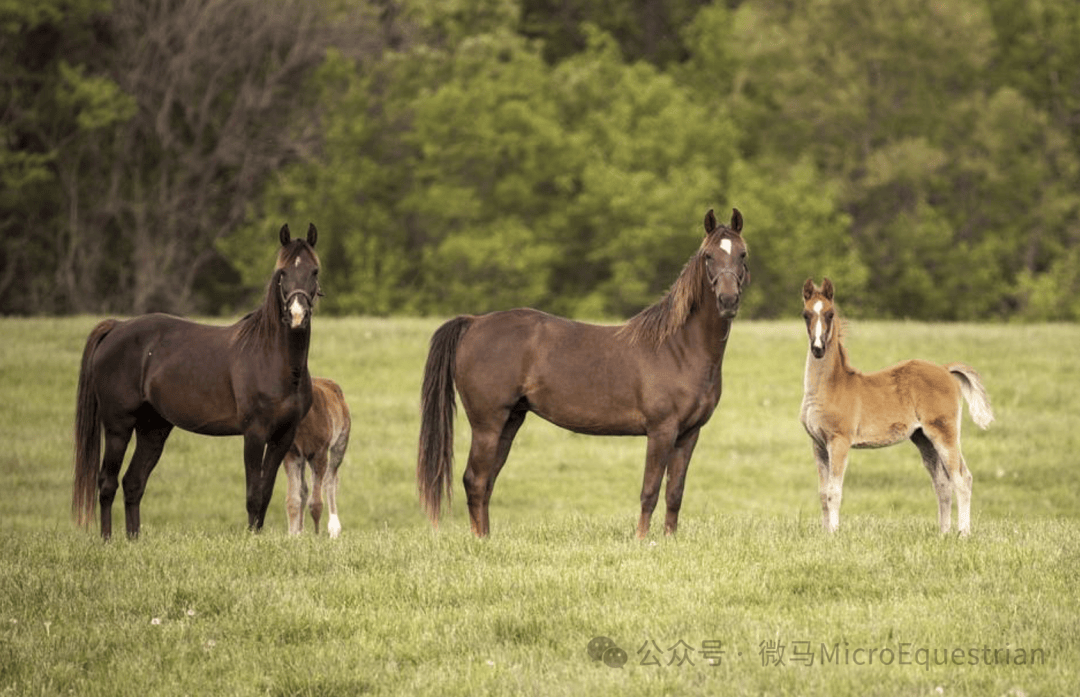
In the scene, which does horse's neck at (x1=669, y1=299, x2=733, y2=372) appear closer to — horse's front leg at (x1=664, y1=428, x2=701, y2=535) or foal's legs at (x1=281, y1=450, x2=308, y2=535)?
horse's front leg at (x1=664, y1=428, x2=701, y2=535)

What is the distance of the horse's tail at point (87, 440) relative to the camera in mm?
12250

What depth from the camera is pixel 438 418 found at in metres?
11.8

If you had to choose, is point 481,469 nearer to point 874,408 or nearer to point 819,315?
point 819,315

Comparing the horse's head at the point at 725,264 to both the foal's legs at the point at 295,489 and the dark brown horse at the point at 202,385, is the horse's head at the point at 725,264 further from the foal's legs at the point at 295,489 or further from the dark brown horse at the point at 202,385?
the foal's legs at the point at 295,489

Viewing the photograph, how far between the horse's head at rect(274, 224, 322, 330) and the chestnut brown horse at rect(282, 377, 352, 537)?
2.22 meters

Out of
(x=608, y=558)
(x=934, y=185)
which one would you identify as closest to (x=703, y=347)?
(x=608, y=558)

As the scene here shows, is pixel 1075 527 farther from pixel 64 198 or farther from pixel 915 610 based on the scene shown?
pixel 64 198

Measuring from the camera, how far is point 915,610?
8.66 metres

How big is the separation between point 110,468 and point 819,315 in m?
6.41

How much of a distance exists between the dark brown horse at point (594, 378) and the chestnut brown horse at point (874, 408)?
912 millimetres

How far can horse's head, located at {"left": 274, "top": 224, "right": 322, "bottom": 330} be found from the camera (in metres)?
10.7

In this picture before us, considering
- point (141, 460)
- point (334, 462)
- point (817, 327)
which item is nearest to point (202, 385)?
point (141, 460)

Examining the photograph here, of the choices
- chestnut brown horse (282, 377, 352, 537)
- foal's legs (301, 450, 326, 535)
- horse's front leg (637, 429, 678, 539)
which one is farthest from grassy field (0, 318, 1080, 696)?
foal's legs (301, 450, 326, 535)

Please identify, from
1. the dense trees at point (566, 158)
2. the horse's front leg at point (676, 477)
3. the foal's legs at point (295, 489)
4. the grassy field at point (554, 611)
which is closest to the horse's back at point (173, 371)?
the grassy field at point (554, 611)
